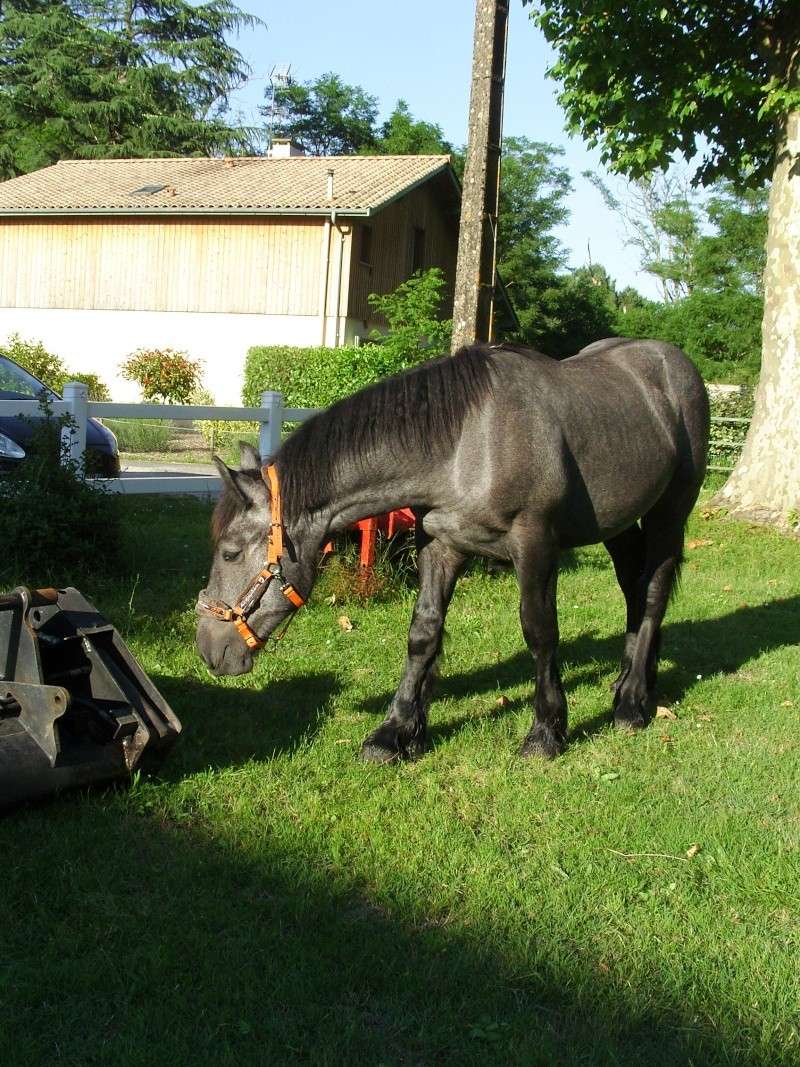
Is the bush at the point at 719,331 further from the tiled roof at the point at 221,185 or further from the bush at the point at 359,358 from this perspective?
the bush at the point at 359,358

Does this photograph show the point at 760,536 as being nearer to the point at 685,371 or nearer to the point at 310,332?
the point at 685,371

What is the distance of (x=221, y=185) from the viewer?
96.3 ft

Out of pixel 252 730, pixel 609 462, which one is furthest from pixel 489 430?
pixel 252 730

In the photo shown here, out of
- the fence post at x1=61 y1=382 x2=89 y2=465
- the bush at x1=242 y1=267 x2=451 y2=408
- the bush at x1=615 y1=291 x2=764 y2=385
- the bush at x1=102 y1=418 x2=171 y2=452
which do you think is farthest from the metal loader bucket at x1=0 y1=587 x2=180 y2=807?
the bush at x1=615 y1=291 x2=764 y2=385

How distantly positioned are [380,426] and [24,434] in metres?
5.81

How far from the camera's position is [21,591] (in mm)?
4020

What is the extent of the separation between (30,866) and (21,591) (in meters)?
1.11

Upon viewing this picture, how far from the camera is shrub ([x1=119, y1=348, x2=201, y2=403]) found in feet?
79.0

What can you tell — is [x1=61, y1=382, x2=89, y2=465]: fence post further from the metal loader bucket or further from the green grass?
the metal loader bucket

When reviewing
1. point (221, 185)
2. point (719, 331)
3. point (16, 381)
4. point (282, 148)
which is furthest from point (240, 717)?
point (282, 148)

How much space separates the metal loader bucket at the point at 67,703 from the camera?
12.1ft

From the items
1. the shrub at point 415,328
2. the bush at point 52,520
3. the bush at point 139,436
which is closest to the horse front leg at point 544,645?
the bush at point 52,520

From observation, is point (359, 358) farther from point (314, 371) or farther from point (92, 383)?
point (92, 383)

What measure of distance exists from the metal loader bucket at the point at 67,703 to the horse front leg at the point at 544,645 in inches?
68.2
